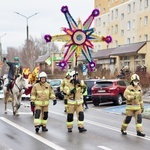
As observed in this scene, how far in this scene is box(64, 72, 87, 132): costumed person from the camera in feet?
41.0

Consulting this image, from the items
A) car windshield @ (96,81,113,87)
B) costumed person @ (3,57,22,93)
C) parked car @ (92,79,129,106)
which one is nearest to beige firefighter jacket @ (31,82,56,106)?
costumed person @ (3,57,22,93)

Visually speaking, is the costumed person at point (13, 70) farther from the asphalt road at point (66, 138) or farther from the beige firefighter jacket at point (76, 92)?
the beige firefighter jacket at point (76, 92)

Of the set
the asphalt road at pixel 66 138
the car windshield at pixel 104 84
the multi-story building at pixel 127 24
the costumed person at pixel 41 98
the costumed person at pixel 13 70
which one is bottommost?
the asphalt road at pixel 66 138

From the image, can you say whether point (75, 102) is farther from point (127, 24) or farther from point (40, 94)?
point (127, 24)

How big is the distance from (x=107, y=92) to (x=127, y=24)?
1840 inches

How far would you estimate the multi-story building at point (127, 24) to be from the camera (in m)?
58.0

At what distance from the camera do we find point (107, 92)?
2428 centimetres

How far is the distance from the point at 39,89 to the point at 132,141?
3229 millimetres

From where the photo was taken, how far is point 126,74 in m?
36.9

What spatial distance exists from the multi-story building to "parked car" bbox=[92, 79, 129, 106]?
28.9 m

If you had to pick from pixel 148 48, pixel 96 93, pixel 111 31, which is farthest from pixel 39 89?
pixel 111 31

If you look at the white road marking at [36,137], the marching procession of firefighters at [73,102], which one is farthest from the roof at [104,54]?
the marching procession of firefighters at [73,102]

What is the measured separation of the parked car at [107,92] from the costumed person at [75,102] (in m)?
11.4

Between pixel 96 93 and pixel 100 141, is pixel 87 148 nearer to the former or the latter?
pixel 100 141
